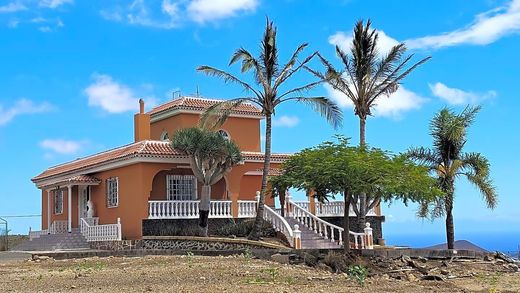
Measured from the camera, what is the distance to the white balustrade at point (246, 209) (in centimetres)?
3169

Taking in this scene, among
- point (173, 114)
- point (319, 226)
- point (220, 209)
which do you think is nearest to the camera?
point (319, 226)

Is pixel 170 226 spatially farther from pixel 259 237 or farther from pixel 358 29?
pixel 358 29

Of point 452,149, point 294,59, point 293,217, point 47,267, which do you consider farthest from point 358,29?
point 47,267

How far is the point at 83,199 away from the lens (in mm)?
35312

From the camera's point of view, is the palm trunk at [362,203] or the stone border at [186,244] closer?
the stone border at [186,244]

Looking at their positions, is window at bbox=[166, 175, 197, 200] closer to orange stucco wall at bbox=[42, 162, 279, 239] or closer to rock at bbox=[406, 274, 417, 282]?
orange stucco wall at bbox=[42, 162, 279, 239]

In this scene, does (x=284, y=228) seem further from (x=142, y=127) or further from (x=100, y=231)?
(x=142, y=127)

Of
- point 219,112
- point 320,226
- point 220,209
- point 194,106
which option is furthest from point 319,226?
point 194,106

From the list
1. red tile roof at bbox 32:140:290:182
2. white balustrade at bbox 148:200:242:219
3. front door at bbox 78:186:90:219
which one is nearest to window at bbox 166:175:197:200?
red tile roof at bbox 32:140:290:182

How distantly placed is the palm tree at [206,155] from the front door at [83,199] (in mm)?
7566

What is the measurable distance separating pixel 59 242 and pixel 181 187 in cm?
592

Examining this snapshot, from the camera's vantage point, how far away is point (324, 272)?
20328mm

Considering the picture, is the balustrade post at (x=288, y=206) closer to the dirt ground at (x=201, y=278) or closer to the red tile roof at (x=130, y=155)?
the red tile roof at (x=130, y=155)

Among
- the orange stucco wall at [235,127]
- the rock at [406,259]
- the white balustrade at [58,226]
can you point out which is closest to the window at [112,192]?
the orange stucco wall at [235,127]
